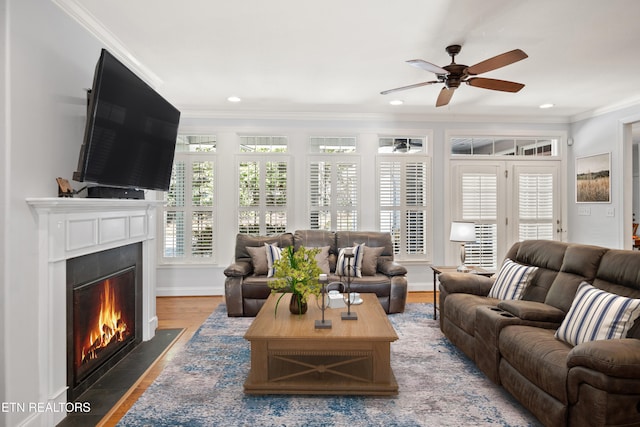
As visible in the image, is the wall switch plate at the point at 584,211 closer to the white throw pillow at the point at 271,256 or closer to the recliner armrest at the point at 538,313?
the recliner armrest at the point at 538,313

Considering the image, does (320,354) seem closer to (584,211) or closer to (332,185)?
(332,185)

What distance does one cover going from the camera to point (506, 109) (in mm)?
5180

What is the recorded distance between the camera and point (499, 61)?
8.41ft

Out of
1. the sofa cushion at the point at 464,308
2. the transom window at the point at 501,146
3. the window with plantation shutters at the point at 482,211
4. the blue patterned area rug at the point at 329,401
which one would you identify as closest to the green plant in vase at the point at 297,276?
the blue patterned area rug at the point at 329,401

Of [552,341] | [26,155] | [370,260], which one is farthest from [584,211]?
[26,155]

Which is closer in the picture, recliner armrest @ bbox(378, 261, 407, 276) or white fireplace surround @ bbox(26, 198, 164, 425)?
white fireplace surround @ bbox(26, 198, 164, 425)

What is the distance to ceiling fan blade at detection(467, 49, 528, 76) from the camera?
241cm

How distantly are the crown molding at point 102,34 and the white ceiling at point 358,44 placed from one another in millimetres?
11

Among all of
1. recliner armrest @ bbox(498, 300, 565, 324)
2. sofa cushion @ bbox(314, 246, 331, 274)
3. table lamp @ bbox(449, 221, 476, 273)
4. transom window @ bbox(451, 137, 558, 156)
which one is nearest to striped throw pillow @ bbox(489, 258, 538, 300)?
recliner armrest @ bbox(498, 300, 565, 324)

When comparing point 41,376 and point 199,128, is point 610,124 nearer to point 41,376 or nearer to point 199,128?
point 199,128

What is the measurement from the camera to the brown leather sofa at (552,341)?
5.54ft

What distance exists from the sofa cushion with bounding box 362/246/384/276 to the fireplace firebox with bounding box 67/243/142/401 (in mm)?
2528

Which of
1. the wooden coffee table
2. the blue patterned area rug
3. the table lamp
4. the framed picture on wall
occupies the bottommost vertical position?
the blue patterned area rug

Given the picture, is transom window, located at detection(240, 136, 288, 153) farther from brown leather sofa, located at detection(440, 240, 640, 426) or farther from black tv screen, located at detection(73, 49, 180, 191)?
brown leather sofa, located at detection(440, 240, 640, 426)
